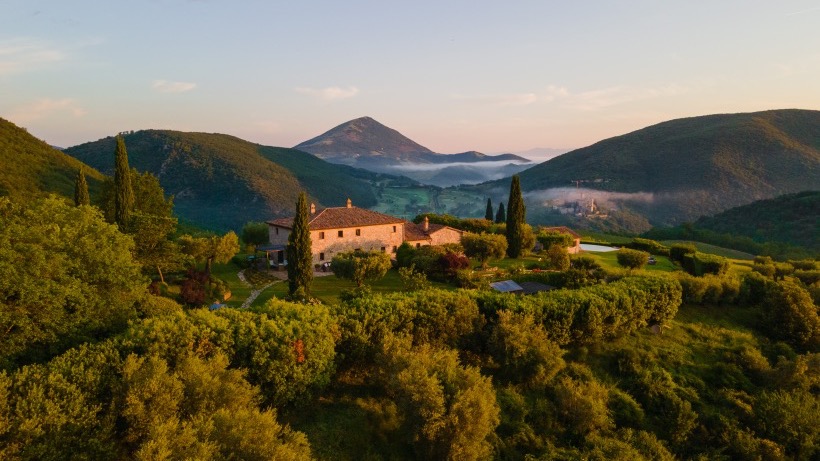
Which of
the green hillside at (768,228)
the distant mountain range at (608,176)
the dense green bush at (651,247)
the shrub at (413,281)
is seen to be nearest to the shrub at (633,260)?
the dense green bush at (651,247)

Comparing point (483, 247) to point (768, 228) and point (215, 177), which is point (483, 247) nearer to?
point (768, 228)

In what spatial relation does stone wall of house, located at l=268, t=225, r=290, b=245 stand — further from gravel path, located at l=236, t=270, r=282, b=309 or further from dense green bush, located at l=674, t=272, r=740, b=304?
dense green bush, located at l=674, t=272, r=740, b=304

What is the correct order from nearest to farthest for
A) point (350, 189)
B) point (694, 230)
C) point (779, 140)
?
point (694, 230), point (779, 140), point (350, 189)

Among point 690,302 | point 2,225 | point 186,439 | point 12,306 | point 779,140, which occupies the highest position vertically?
point 779,140

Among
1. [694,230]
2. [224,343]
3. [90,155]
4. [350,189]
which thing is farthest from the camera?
[350,189]

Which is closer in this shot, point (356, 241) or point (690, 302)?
point (690, 302)

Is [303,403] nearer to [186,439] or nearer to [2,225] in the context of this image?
[186,439]

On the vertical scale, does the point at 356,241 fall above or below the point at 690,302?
above

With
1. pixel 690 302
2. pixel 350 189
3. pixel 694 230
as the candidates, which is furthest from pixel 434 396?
pixel 350 189
